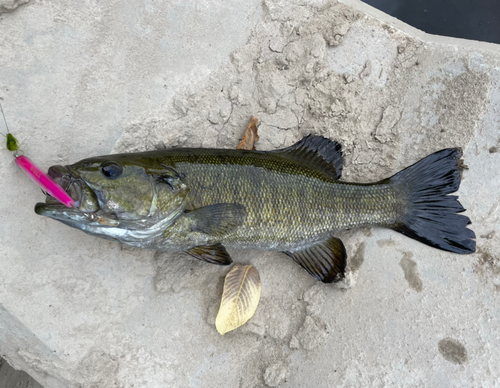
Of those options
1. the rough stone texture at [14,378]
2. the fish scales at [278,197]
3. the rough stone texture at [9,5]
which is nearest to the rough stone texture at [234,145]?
the rough stone texture at [9,5]

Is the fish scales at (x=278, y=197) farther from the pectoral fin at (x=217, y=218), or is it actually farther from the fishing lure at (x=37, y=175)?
the fishing lure at (x=37, y=175)

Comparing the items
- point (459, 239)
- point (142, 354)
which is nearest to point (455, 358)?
point (459, 239)

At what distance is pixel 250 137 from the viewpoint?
280 cm

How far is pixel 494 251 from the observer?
2.67 m

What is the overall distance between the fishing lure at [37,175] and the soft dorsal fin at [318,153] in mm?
1435

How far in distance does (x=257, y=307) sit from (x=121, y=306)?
3.23ft

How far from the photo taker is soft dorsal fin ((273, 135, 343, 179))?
8.93 ft

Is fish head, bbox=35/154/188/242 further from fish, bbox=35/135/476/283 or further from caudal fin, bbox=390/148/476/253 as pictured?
caudal fin, bbox=390/148/476/253

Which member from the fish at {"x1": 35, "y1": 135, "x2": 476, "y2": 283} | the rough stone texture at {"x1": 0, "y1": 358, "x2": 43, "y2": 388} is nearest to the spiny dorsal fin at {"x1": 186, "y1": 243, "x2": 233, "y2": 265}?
the fish at {"x1": 35, "y1": 135, "x2": 476, "y2": 283}

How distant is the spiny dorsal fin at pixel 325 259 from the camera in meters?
2.69

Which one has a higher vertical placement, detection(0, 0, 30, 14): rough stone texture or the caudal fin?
detection(0, 0, 30, 14): rough stone texture

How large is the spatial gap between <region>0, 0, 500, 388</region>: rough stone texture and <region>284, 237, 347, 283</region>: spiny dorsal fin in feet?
0.42

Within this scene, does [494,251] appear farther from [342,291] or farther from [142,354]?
[142,354]

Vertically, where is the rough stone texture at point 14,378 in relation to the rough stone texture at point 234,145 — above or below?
below
